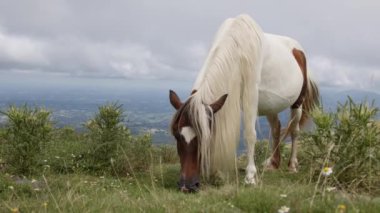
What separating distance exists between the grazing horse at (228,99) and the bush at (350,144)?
0.81m

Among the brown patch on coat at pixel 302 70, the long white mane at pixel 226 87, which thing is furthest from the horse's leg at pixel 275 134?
the long white mane at pixel 226 87

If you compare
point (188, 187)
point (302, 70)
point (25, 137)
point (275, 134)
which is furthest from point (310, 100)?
point (25, 137)

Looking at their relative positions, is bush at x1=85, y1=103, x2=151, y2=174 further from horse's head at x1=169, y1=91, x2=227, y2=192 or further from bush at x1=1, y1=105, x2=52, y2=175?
horse's head at x1=169, y1=91, x2=227, y2=192

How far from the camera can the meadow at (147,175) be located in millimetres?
3963

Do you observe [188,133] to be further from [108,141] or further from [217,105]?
[108,141]

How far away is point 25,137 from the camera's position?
23.0 feet

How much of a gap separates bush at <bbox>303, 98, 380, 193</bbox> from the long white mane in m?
1.18

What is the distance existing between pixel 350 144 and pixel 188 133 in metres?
2.20

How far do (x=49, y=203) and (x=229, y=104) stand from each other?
11.1 ft

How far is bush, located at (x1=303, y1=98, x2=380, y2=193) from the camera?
6.19 metres

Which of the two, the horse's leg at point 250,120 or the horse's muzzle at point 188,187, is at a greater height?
the horse's leg at point 250,120

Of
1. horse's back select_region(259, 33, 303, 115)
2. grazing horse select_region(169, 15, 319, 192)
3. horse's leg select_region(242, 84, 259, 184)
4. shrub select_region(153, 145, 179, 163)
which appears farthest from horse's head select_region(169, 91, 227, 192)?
shrub select_region(153, 145, 179, 163)

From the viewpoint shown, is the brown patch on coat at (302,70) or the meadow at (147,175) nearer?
the meadow at (147,175)

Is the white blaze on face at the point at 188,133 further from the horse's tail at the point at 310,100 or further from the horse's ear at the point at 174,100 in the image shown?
the horse's tail at the point at 310,100
